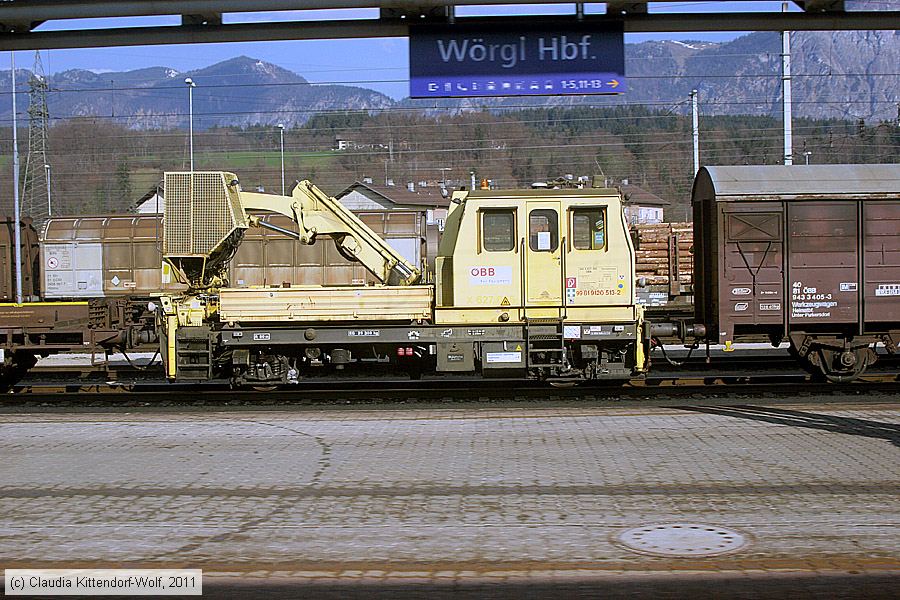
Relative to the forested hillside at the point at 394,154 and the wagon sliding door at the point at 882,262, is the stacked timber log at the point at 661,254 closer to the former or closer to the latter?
the wagon sliding door at the point at 882,262

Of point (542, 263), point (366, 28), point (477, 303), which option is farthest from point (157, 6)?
point (542, 263)

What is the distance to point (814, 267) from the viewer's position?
52.5ft

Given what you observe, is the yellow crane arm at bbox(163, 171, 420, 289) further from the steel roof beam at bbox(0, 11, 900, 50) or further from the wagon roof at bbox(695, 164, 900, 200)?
the wagon roof at bbox(695, 164, 900, 200)

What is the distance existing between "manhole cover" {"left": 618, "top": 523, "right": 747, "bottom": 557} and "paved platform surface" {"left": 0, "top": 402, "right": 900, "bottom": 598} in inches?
3.8

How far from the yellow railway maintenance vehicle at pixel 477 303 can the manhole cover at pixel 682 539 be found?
7632 millimetres

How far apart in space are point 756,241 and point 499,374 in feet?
17.5

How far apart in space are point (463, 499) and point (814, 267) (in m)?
10.6

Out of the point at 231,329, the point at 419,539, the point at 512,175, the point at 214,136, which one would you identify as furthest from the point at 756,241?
the point at 214,136

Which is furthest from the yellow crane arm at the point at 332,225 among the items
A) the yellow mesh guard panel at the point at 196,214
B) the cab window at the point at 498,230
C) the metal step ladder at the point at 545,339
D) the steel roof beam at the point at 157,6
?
the steel roof beam at the point at 157,6

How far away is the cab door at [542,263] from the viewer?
578 inches

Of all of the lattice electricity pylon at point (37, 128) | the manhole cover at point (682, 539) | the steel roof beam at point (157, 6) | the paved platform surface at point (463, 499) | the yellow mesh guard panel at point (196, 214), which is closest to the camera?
the paved platform surface at point (463, 499)

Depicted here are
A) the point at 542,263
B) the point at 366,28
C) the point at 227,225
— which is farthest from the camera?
the point at 227,225

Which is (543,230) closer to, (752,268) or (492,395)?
(492,395)

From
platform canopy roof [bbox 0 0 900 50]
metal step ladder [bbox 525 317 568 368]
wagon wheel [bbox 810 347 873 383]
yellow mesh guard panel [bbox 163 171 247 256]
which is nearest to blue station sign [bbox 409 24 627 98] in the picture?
platform canopy roof [bbox 0 0 900 50]
